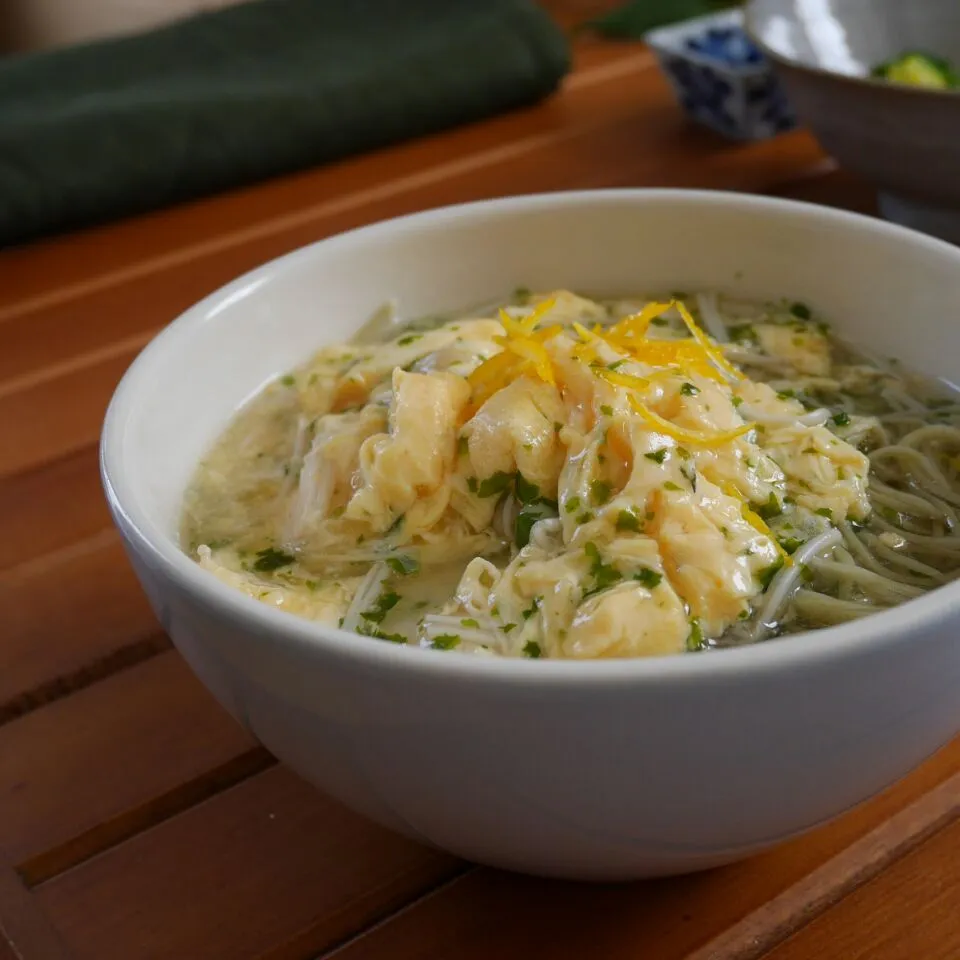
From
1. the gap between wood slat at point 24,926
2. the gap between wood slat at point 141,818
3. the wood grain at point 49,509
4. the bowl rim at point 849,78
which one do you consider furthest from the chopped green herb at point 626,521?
the bowl rim at point 849,78

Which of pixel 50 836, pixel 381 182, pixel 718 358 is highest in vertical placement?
pixel 718 358

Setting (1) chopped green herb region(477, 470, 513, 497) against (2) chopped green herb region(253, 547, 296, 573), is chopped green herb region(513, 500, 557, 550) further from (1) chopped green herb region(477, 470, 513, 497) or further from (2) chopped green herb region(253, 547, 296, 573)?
(2) chopped green herb region(253, 547, 296, 573)

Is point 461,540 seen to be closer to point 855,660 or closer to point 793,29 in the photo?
point 855,660

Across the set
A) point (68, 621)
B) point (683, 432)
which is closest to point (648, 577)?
point (683, 432)

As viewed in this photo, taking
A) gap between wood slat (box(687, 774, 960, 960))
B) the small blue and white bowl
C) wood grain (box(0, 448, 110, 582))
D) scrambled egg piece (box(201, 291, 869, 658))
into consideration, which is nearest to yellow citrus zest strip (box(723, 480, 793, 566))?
scrambled egg piece (box(201, 291, 869, 658))

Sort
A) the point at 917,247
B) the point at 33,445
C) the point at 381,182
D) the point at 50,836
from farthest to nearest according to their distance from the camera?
the point at 381,182 → the point at 33,445 → the point at 917,247 → the point at 50,836

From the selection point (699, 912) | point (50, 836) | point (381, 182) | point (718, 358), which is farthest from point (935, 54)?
point (50, 836)

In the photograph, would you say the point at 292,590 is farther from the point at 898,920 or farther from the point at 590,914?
the point at 898,920
